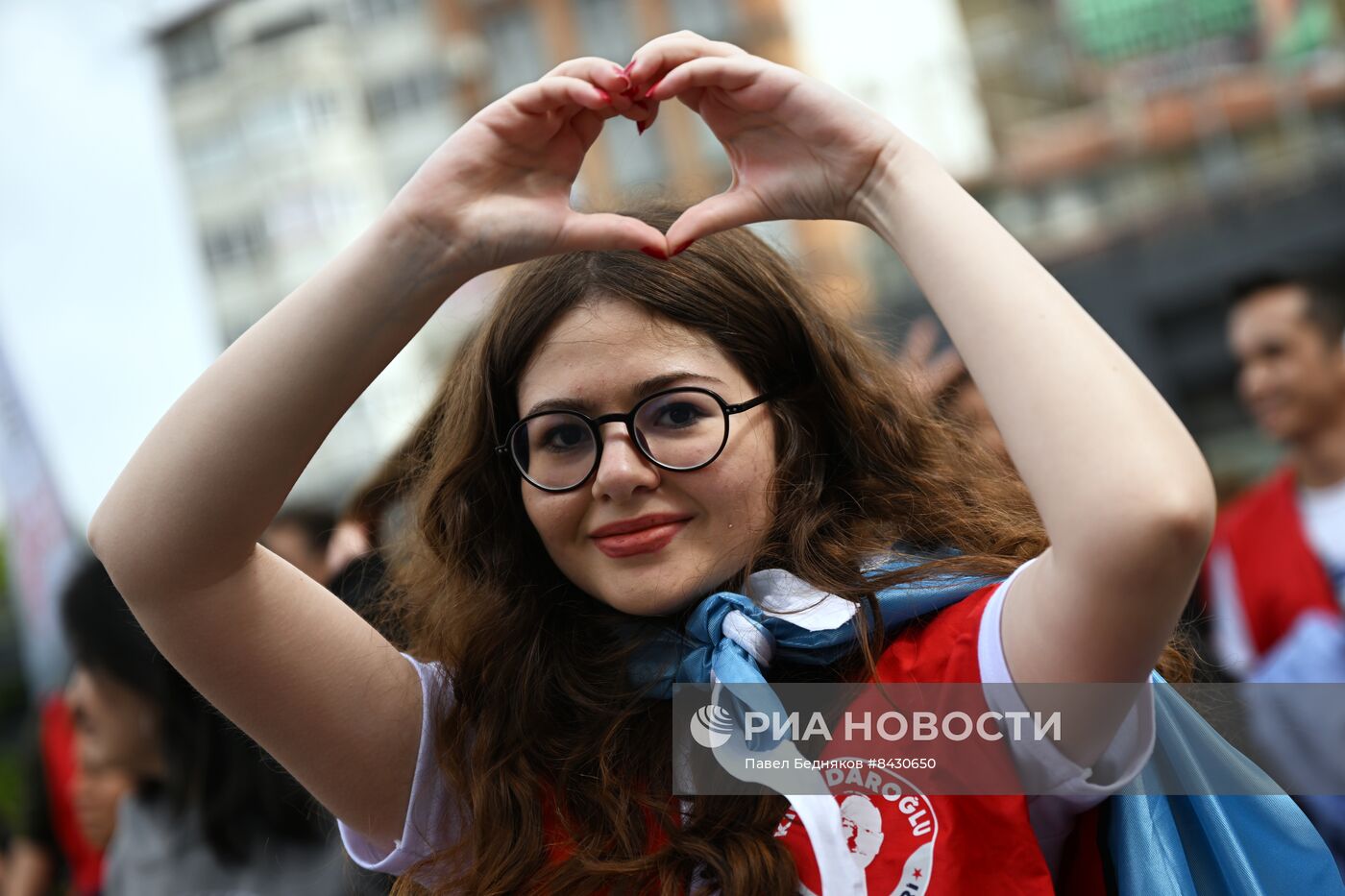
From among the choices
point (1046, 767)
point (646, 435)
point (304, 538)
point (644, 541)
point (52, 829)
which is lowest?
point (52, 829)

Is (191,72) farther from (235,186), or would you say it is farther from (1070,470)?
(1070,470)

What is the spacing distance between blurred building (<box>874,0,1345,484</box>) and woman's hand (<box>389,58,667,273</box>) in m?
16.0

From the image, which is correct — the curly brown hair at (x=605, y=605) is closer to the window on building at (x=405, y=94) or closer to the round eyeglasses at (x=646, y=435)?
the round eyeglasses at (x=646, y=435)

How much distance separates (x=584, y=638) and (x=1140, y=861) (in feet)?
2.47

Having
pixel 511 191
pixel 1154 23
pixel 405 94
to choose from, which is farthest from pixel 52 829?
pixel 405 94

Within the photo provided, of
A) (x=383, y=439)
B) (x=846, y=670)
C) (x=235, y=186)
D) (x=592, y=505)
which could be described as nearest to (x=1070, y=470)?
(x=846, y=670)

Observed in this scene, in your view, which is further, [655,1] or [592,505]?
[655,1]

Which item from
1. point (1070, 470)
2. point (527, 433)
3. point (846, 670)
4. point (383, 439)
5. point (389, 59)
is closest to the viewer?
point (1070, 470)

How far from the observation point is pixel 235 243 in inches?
1187

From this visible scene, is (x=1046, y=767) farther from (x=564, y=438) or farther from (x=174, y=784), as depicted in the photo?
(x=174, y=784)

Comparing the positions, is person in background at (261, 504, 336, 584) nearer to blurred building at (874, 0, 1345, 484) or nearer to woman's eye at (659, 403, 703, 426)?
woman's eye at (659, 403, 703, 426)

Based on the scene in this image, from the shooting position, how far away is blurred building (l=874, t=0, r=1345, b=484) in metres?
18.1

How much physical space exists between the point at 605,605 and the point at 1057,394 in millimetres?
771

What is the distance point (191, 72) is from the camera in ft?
101
